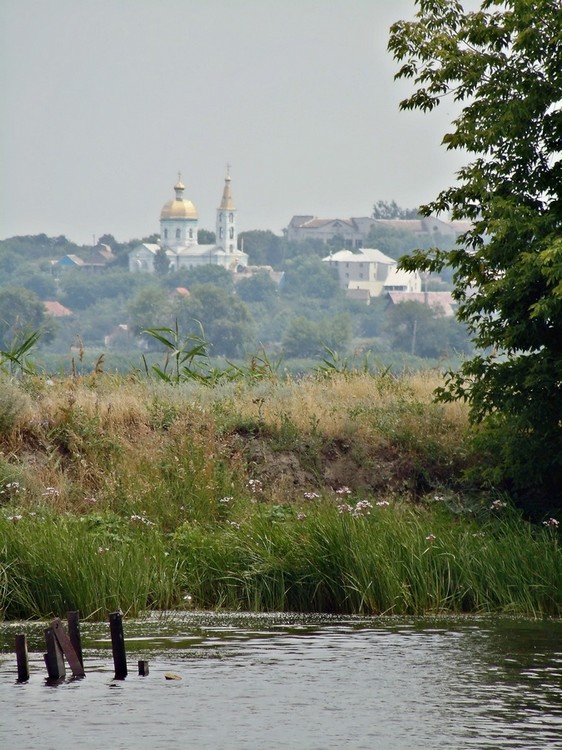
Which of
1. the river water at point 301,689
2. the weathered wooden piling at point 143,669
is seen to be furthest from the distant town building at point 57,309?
the weathered wooden piling at point 143,669

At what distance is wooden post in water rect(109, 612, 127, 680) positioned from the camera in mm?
9266

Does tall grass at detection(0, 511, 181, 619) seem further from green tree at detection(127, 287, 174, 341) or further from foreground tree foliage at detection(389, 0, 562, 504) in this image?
green tree at detection(127, 287, 174, 341)

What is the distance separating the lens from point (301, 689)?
962 cm

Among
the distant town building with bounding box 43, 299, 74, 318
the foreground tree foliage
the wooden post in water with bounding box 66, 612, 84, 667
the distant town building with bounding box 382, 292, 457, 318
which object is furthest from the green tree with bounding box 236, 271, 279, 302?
the wooden post in water with bounding box 66, 612, 84, 667

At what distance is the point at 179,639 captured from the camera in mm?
11406

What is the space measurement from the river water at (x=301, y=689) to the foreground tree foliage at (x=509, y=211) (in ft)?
10.5

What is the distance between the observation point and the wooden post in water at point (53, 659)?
928cm

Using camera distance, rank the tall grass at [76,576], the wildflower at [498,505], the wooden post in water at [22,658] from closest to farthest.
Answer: the wooden post in water at [22,658] → the tall grass at [76,576] → the wildflower at [498,505]

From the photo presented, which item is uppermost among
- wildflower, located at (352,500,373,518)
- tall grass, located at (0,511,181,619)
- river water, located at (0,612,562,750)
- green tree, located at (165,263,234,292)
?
green tree, located at (165,263,234,292)

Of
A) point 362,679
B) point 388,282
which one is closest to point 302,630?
point 362,679

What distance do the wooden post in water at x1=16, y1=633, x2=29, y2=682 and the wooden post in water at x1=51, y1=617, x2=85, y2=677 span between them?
0.22 metres

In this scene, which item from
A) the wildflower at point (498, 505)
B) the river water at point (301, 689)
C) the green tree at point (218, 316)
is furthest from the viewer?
the green tree at point (218, 316)

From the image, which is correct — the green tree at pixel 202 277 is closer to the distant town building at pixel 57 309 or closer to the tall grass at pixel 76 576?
the distant town building at pixel 57 309

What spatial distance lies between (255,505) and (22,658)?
235 inches
